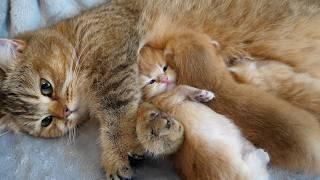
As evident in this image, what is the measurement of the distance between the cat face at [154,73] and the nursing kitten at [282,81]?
0.25 m

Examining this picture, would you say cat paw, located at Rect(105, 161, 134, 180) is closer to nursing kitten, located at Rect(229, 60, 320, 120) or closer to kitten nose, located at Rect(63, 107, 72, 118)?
kitten nose, located at Rect(63, 107, 72, 118)

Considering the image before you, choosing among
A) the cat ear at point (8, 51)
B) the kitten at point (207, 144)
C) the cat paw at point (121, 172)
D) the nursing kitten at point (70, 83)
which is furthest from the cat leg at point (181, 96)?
the cat ear at point (8, 51)

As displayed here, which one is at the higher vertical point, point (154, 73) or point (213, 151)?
point (154, 73)

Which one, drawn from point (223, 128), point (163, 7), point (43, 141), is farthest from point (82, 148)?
point (163, 7)

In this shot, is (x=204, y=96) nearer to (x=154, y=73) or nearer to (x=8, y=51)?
(x=154, y=73)

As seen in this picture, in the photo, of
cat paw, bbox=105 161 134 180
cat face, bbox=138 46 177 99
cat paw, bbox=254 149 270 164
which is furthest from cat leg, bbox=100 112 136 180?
cat paw, bbox=254 149 270 164

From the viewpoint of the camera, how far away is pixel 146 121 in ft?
4.67

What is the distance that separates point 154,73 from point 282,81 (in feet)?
1.66

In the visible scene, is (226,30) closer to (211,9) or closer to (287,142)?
(211,9)

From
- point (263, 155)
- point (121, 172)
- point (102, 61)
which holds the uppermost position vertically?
point (102, 61)

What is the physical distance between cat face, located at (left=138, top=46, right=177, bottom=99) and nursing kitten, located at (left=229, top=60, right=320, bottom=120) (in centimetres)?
25

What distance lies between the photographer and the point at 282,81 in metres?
1.54

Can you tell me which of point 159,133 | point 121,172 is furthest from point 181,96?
point 121,172

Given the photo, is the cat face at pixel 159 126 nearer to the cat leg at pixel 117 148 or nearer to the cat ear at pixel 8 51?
the cat leg at pixel 117 148
